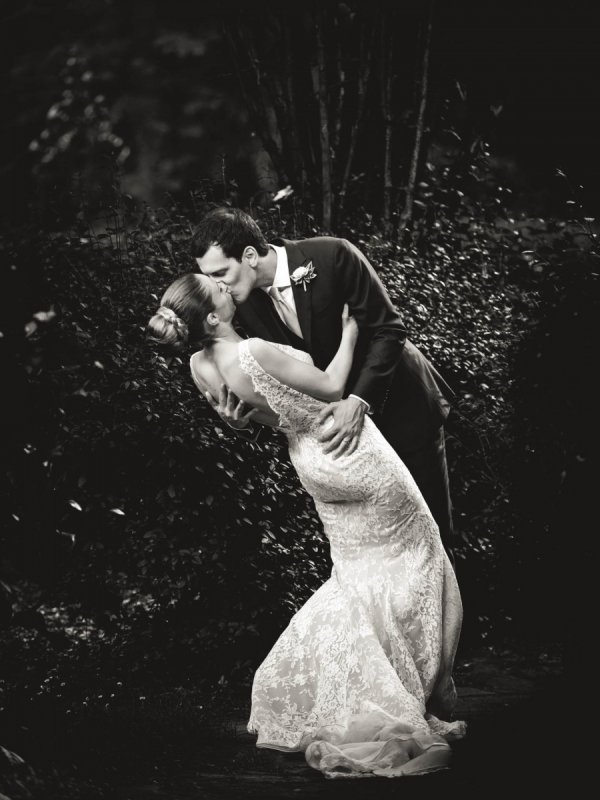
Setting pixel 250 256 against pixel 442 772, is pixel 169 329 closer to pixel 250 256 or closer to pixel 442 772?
pixel 250 256

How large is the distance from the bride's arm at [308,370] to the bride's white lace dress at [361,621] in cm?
3

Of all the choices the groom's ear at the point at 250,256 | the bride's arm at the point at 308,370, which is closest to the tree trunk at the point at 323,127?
the groom's ear at the point at 250,256

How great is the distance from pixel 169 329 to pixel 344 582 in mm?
1293

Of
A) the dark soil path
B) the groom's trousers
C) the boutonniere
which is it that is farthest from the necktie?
the dark soil path

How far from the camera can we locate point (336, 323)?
4387 millimetres

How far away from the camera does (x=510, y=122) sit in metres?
10.9

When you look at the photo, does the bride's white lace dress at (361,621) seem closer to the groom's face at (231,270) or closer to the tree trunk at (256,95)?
the groom's face at (231,270)

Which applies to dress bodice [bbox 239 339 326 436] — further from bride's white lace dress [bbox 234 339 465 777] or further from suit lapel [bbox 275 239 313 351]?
suit lapel [bbox 275 239 313 351]

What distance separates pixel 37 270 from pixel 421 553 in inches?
80.0

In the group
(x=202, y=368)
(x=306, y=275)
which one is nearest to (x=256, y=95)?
(x=306, y=275)

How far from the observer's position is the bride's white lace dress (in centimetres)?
392

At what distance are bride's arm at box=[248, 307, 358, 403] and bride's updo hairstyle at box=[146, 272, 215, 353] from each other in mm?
229

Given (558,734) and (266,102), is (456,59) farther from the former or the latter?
(558,734)

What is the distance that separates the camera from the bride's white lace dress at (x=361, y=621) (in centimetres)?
392
